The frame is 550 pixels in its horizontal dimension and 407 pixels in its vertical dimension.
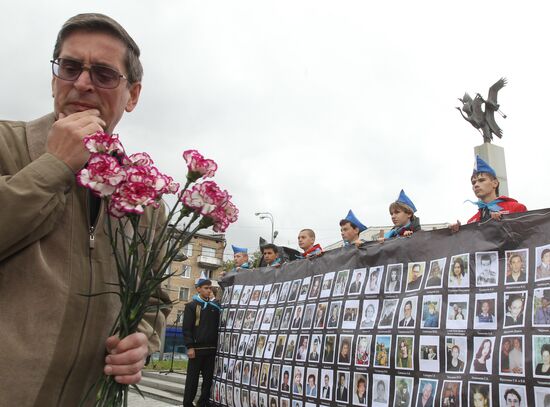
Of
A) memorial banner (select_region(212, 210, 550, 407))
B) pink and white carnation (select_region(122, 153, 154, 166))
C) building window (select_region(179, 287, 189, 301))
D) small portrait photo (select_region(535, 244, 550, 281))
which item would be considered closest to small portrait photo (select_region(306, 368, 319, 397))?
memorial banner (select_region(212, 210, 550, 407))

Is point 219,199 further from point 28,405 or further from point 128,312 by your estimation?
point 28,405

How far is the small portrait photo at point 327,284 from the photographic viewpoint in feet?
17.1

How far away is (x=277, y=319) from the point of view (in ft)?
19.4

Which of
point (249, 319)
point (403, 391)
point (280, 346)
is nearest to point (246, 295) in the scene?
point (249, 319)

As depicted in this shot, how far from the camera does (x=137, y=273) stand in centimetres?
129

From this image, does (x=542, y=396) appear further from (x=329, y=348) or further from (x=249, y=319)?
(x=249, y=319)

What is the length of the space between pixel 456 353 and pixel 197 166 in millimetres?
3032

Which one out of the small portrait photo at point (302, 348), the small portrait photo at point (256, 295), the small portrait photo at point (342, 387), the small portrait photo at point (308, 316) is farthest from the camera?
the small portrait photo at point (256, 295)

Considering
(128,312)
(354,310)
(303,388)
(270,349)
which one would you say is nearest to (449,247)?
(354,310)

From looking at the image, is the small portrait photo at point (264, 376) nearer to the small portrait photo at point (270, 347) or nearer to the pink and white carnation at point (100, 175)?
the small portrait photo at point (270, 347)

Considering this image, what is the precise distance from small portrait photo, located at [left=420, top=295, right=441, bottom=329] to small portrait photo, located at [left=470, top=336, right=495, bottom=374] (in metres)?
0.37

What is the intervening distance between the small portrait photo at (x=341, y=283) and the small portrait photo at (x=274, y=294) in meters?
1.23

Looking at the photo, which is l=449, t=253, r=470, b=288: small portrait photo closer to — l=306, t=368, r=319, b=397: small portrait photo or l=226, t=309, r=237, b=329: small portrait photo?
l=306, t=368, r=319, b=397: small portrait photo

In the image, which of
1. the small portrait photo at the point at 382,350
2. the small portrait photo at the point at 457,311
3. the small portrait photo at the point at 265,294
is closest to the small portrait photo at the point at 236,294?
the small portrait photo at the point at 265,294
